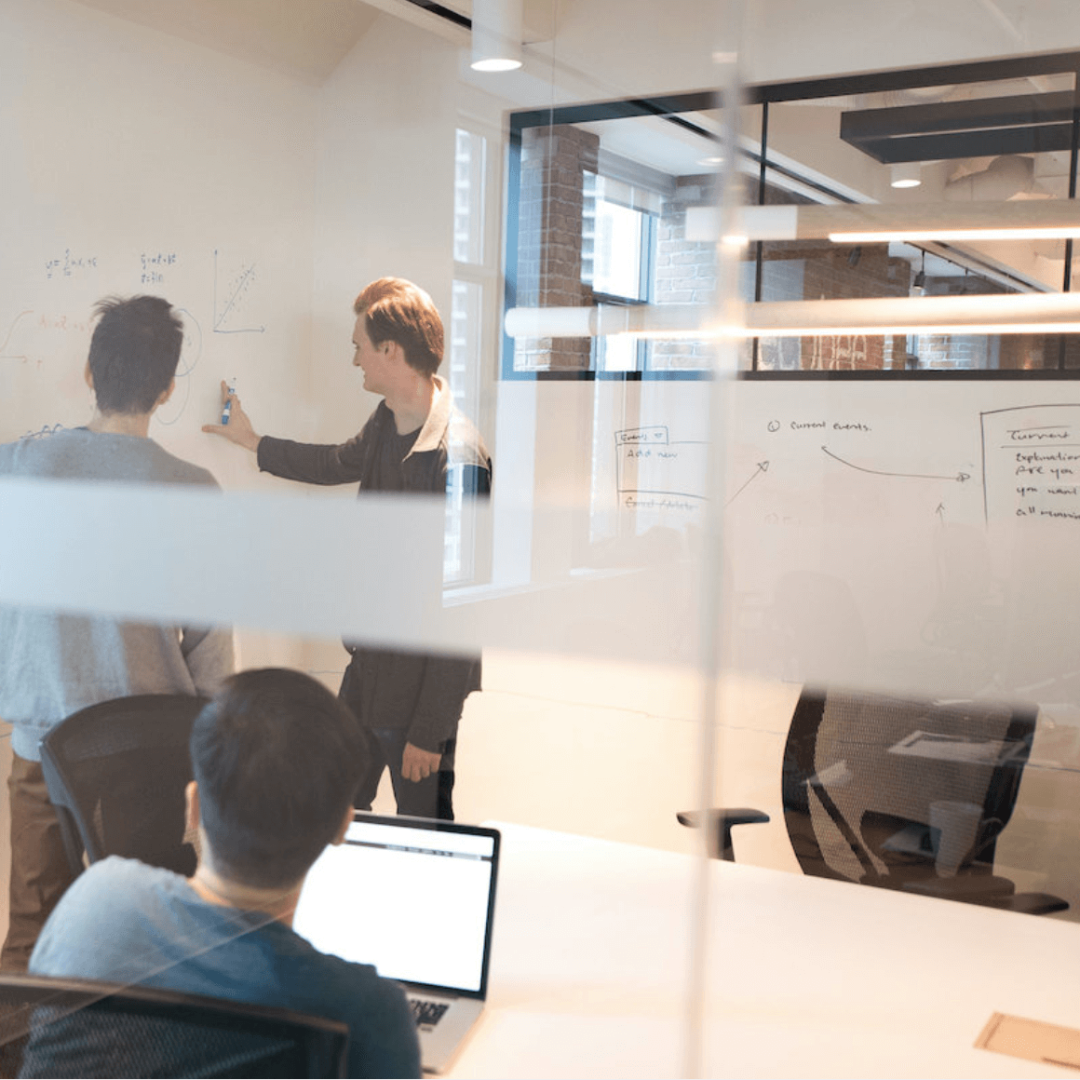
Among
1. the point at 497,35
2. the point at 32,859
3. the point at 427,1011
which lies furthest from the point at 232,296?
the point at 427,1011

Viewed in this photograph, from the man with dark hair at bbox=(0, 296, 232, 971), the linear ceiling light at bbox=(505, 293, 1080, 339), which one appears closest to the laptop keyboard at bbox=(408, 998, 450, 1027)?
the man with dark hair at bbox=(0, 296, 232, 971)

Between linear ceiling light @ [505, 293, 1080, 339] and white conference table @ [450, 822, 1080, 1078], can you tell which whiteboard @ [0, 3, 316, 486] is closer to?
linear ceiling light @ [505, 293, 1080, 339]

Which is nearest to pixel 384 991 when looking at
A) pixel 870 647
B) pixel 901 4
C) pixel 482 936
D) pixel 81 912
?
pixel 482 936

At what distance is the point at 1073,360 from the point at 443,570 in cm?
70

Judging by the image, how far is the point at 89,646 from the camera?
4.81 feet

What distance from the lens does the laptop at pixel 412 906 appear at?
132cm

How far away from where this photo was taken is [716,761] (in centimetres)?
129

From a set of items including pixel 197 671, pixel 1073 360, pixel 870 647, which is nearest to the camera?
pixel 1073 360

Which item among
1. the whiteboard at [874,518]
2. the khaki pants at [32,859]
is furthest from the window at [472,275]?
the khaki pants at [32,859]

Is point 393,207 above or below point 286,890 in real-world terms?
above

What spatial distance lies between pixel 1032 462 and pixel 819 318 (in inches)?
10.4

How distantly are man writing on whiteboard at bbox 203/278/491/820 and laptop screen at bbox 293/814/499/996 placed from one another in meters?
0.03

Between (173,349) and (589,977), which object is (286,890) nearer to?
(589,977)

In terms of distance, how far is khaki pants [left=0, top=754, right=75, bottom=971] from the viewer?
144 cm
